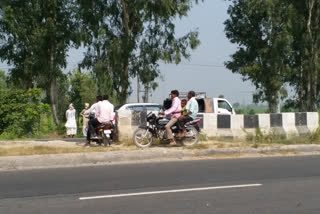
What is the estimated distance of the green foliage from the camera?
21.7 metres

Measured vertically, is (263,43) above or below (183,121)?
above

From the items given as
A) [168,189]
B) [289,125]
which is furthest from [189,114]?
[168,189]

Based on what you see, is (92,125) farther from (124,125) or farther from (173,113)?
(173,113)

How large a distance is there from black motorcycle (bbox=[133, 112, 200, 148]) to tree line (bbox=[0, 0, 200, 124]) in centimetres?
1594

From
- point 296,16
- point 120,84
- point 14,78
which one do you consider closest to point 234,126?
point 120,84

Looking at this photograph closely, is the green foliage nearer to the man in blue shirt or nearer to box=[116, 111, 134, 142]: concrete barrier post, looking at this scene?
box=[116, 111, 134, 142]: concrete barrier post

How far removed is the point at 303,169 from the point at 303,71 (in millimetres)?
31104

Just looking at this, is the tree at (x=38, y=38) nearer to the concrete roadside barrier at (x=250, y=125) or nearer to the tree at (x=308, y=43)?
the concrete roadside barrier at (x=250, y=125)

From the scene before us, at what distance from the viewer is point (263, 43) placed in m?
40.2

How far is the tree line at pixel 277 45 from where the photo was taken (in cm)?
3775

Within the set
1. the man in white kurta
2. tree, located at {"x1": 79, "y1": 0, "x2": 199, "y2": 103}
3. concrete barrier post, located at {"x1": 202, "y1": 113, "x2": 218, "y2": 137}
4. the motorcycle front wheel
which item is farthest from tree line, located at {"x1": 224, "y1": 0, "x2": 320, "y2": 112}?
the motorcycle front wheel

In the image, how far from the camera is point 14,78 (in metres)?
32.3

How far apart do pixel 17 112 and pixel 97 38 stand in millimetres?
9531

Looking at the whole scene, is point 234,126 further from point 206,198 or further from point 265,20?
point 265,20
